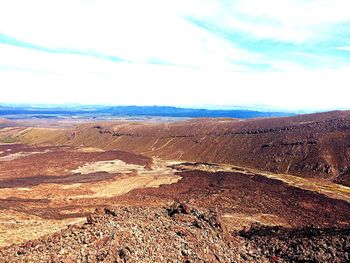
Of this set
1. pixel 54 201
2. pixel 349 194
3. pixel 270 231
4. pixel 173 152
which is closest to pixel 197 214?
pixel 270 231

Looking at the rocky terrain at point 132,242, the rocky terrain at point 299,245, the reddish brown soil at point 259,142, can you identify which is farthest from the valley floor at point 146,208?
the reddish brown soil at point 259,142

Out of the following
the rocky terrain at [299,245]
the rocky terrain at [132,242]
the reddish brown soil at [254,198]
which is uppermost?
the rocky terrain at [132,242]

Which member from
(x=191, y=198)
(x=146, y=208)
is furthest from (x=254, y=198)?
(x=146, y=208)

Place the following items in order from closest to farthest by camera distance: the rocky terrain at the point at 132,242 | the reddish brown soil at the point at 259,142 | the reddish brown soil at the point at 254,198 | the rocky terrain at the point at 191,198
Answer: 1. the rocky terrain at the point at 132,242
2. the rocky terrain at the point at 191,198
3. the reddish brown soil at the point at 254,198
4. the reddish brown soil at the point at 259,142

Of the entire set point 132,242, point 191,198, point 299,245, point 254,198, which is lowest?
point 191,198

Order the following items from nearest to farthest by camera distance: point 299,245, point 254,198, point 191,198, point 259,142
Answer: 1. point 299,245
2. point 191,198
3. point 254,198
4. point 259,142

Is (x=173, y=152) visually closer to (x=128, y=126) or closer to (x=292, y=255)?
(x=128, y=126)

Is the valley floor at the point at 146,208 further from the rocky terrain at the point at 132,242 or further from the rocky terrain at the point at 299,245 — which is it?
the rocky terrain at the point at 299,245

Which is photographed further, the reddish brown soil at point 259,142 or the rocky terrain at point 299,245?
the reddish brown soil at point 259,142

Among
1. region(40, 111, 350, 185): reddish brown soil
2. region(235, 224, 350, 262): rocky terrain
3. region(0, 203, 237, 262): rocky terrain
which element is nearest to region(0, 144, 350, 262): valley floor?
region(0, 203, 237, 262): rocky terrain

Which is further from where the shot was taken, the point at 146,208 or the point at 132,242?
the point at 146,208

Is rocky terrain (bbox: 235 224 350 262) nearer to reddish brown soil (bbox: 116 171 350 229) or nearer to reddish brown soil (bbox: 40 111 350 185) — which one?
reddish brown soil (bbox: 116 171 350 229)

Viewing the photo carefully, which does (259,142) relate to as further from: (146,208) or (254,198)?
(146,208)
